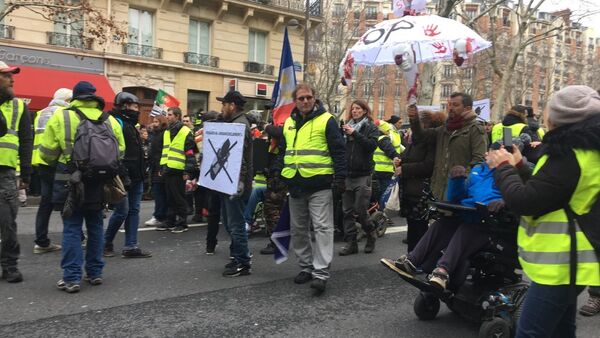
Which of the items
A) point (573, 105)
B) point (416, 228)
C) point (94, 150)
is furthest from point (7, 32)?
point (573, 105)

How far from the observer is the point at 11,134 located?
4898 mm

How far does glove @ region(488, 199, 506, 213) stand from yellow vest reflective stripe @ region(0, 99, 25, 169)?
432 cm

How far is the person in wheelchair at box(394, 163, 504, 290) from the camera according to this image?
3574mm

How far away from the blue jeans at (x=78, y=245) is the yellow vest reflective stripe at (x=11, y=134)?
34.3 inches

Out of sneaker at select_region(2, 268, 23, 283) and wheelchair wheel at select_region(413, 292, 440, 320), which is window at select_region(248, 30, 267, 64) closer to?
sneaker at select_region(2, 268, 23, 283)

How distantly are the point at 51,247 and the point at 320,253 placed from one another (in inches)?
140

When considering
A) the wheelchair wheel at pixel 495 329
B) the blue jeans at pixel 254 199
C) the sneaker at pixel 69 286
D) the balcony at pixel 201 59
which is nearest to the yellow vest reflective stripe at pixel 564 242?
the wheelchair wheel at pixel 495 329

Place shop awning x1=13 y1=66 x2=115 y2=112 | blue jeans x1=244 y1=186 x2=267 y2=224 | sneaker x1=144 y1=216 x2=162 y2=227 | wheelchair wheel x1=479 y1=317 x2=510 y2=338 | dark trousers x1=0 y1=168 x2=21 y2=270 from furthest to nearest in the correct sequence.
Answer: shop awning x1=13 y1=66 x2=115 y2=112, sneaker x1=144 y1=216 x2=162 y2=227, blue jeans x1=244 y1=186 x2=267 y2=224, dark trousers x1=0 y1=168 x2=21 y2=270, wheelchair wheel x1=479 y1=317 x2=510 y2=338

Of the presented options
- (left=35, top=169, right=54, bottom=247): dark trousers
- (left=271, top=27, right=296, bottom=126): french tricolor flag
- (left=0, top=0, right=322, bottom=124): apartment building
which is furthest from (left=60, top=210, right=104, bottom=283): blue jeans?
(left=0, top=0, right=322, bottom=124): apartment building

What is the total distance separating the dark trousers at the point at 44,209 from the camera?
6.05m

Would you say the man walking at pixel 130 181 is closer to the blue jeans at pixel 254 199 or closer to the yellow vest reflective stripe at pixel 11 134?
the yellow vest reflective stripe at pixel 11 134

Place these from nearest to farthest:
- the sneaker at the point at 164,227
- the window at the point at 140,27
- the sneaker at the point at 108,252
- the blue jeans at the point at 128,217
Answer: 1. the blue jeans at the point at 128,217
2. the sneaker at the point at 108,252
3. the sneaker at the point at 164,227
4. the window at the point at 140,27

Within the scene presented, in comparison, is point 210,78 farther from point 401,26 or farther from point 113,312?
point 113,312

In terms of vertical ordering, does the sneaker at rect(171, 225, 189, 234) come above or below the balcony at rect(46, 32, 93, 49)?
below
